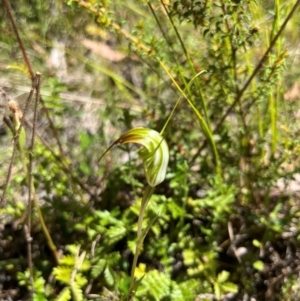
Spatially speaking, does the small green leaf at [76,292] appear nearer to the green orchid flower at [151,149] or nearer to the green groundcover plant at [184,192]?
the green groundcover plant at [184,192]

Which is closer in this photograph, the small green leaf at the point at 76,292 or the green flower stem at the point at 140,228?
the green flower stem at the point at 140,228

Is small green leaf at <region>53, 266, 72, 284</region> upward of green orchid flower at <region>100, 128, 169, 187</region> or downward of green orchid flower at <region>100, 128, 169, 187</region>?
downward

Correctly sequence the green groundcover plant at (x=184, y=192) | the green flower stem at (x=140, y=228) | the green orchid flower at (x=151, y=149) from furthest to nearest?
the green groundcover plant at (x=184, y=192) → the green flower stem at (x=140, y=228) → the green orchid flower at (x=151, y=149)

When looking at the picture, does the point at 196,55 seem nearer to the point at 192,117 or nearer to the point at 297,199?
the point at 192,117

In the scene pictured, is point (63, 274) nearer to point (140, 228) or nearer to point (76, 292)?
point (76, 292)

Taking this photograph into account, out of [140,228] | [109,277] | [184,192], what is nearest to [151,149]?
[140,228]

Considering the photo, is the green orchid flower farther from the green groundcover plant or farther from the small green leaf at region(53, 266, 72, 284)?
the small green leaf at region(53, 266, 72, 284)

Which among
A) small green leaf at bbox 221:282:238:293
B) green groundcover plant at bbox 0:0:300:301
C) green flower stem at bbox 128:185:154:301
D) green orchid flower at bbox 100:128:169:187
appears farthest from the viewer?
small green leaf at bbox 221:282:238:293

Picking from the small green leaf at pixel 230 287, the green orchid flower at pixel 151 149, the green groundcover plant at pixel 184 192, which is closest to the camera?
the green orchid flower at pixel 151 149

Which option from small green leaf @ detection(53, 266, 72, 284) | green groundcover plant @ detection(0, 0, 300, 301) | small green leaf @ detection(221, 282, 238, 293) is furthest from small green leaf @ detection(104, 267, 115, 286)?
small green leaf @ detection(221, 282, 238, 293)

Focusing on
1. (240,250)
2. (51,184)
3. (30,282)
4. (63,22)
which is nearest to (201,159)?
(240,250)

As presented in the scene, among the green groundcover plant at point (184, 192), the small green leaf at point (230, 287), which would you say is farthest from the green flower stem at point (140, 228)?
the small green leaf at point (230, 287)
